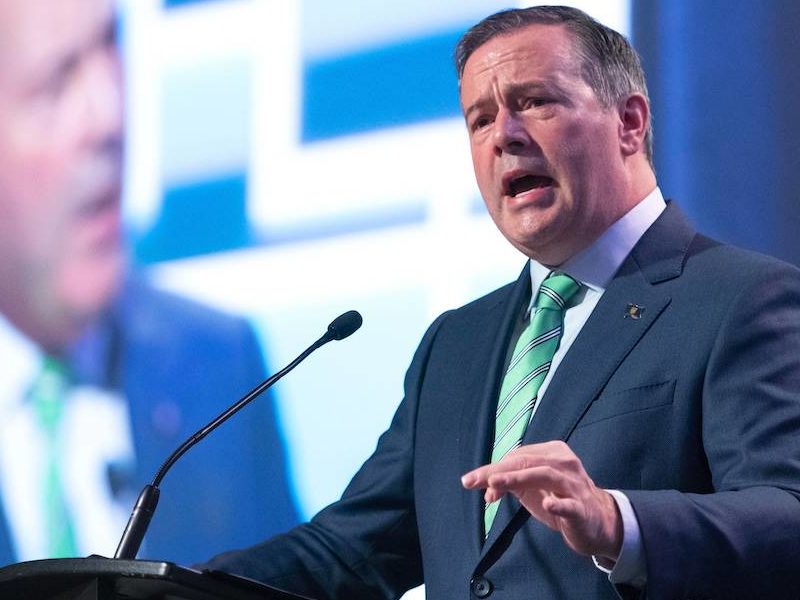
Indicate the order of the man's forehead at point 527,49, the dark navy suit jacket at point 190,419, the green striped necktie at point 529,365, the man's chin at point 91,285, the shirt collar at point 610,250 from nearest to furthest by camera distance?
the green striped necktie at point 529,365 → the shirt collar at point 610,250 → the man's forehead at point 527,49 → the dark navy suit jacket at point 190,419 → the man's chin at point 91,285

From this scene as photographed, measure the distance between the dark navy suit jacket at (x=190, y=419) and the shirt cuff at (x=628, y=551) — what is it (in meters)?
1.45

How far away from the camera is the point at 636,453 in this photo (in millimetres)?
1881

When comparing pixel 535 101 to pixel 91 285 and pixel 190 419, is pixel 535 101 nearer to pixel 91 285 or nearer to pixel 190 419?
pixel 190 419

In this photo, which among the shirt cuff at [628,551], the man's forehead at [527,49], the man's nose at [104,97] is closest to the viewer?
the shirt cuff at [628,551]

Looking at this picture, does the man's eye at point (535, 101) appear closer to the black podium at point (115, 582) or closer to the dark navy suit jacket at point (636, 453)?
the dark navy suit jacket at point (636, 453)

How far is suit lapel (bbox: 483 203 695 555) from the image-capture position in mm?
1943

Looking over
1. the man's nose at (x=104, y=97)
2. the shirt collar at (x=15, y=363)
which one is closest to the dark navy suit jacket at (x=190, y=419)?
the shirt collar at (x=15, y=363)

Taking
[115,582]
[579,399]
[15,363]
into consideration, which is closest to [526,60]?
[579,399]

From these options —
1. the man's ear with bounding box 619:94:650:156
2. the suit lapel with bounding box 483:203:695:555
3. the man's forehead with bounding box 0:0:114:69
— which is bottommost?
the suit lapel with bounding box 483:203:695:555

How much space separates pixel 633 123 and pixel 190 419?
4.53 feet

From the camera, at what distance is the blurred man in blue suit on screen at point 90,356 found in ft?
10.1

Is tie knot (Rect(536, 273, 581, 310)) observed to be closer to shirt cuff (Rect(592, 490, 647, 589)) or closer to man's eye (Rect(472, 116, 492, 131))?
man's eye (Rect(472, 116, 492, 131))

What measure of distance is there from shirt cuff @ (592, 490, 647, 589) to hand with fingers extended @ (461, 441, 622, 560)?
1cm

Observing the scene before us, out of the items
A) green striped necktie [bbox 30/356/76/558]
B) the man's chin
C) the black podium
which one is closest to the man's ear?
the black podium
